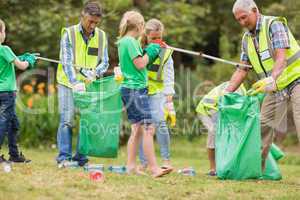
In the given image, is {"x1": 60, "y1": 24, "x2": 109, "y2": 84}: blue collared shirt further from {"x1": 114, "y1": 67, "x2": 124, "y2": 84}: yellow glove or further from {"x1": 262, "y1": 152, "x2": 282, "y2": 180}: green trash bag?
{"x1": 262, "y1": 152, "x2": 282, "y2": 180}: green trash bag

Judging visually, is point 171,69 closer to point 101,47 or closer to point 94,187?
point 101,47

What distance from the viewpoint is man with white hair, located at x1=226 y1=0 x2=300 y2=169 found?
7.10 m

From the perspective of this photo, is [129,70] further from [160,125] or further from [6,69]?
[6,69]

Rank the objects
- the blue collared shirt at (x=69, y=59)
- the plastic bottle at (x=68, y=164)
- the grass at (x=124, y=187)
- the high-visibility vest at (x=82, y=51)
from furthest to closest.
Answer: the high-visibility vest at (x=82, y=51)
the blue collared shirt at (x=69, y=59)
the plastic bottle at (x=68, y=164)
the grass at (x=124, y=187)

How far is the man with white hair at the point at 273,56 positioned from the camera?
7098 millimetres

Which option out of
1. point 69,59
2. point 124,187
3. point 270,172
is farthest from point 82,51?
point 270,172

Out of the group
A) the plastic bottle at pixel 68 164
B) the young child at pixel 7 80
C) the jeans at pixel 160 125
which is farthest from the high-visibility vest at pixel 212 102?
the young child at pixel 7 80

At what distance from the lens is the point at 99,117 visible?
7.77 meters

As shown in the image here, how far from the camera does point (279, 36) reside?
23.4 feet

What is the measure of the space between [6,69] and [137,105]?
1.44m

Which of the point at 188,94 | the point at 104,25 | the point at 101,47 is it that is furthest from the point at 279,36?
the point at 188,94

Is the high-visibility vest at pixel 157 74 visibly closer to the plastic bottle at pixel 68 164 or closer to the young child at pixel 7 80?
the plastic bottle at pixel 68 164

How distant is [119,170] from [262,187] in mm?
1619

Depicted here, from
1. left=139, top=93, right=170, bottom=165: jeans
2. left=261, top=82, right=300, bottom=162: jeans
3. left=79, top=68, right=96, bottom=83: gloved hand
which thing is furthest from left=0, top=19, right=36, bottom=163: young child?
left=261, top=82, right=300, bottom=162: jeans
